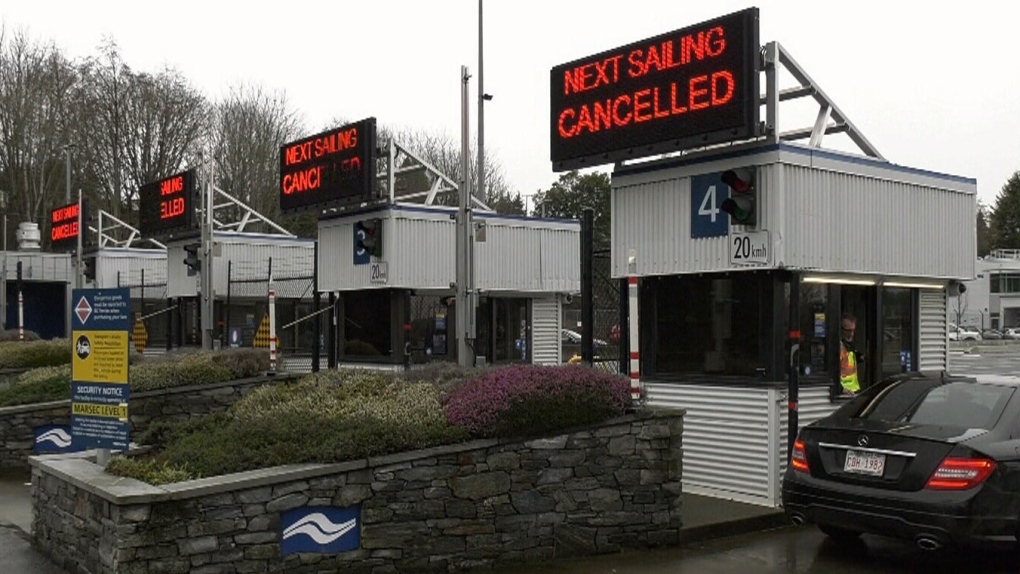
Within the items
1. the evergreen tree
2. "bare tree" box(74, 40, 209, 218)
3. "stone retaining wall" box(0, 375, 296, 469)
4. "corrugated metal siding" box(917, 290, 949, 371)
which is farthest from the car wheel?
the evergreen tree

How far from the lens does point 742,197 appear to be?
10.8 metres

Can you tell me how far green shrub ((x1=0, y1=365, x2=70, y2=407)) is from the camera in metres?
15.7

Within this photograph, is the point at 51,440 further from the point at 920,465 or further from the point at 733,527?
the point at 920,465

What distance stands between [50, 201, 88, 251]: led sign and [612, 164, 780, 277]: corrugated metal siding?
19.7 m

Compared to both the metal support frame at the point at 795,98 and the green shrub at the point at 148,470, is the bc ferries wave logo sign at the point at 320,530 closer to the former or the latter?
the green shrub at the point at 148,470

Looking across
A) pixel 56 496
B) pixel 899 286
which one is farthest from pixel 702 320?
pixel 56 496

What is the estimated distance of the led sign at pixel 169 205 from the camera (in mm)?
23594

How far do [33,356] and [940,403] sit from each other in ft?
54.1

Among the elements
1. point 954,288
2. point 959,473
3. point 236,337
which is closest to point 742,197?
point 954,288

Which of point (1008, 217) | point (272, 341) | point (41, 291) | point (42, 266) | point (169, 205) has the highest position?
point (1008, 217)

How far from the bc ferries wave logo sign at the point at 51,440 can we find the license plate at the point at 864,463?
11187 mm

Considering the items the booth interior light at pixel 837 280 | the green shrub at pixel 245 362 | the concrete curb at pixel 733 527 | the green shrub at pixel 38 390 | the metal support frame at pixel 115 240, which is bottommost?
the concrete curb at pixel 733 527

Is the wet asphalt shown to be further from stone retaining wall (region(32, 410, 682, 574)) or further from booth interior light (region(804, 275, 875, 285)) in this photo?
booth interior light (region(804, 275, 875, 285))

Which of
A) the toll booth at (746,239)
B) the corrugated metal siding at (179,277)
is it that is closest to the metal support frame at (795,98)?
the toll booth at (746,239)
